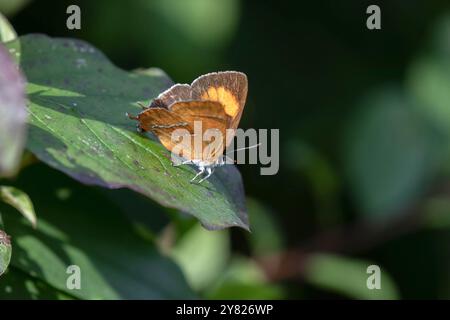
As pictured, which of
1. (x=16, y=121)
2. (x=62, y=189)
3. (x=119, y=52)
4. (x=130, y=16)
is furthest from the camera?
(x=119, y=52)

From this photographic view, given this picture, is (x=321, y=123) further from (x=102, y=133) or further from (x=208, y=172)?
(x=102, y=133)

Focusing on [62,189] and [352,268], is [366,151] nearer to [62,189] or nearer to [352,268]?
[352,268]

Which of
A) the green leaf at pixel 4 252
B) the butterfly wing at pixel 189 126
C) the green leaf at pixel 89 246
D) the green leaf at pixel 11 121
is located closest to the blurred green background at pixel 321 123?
the green leaf at pixel 89 246

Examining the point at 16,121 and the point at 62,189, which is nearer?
the point at 16,121

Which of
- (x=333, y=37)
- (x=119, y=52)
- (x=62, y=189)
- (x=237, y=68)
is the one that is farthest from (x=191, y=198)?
(x=333, y=37)

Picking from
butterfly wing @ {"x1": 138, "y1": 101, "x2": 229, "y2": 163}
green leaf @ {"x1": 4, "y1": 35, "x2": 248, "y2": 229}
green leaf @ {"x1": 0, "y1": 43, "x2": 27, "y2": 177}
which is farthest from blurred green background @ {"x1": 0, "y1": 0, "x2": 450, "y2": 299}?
green leaf @ {"x1": 0, "y1": 43, "x2": 27, "y2": 177}

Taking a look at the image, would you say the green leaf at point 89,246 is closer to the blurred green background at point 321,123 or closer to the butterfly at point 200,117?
the butterfly at point 200,117

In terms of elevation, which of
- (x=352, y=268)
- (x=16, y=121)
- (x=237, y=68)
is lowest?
(x=352, y=268)
